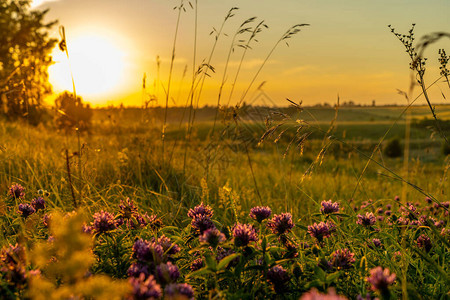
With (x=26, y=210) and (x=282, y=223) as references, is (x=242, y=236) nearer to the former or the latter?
(x=282, y=223)

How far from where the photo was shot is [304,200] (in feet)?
18.4

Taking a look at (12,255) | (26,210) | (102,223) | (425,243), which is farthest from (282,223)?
(26,210)

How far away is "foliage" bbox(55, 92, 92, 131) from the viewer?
3.46 meters

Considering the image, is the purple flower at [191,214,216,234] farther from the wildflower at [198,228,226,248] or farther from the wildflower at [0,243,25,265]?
the wildflower at [0,243,25,265]

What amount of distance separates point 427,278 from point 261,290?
1.09 m

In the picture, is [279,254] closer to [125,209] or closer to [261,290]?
[261,290]

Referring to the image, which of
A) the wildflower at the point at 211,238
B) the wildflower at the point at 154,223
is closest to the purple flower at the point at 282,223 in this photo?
the wildflower at the point at 211,238

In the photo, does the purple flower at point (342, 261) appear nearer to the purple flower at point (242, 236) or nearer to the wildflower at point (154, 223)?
the purple flower at point (242, 236)

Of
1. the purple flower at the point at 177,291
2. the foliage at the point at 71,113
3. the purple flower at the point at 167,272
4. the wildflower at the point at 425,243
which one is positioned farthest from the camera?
the foliage at the point at 71,113

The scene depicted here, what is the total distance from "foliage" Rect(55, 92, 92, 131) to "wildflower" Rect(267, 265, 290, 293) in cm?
199

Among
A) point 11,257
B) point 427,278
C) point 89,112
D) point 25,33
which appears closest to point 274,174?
point 427,278

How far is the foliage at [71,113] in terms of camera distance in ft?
11.4

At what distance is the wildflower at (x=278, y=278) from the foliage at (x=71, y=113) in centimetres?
199

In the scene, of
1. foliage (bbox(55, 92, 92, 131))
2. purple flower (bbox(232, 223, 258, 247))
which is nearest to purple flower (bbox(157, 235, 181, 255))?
purple flower (bbox(232, 223, 258, 247))
